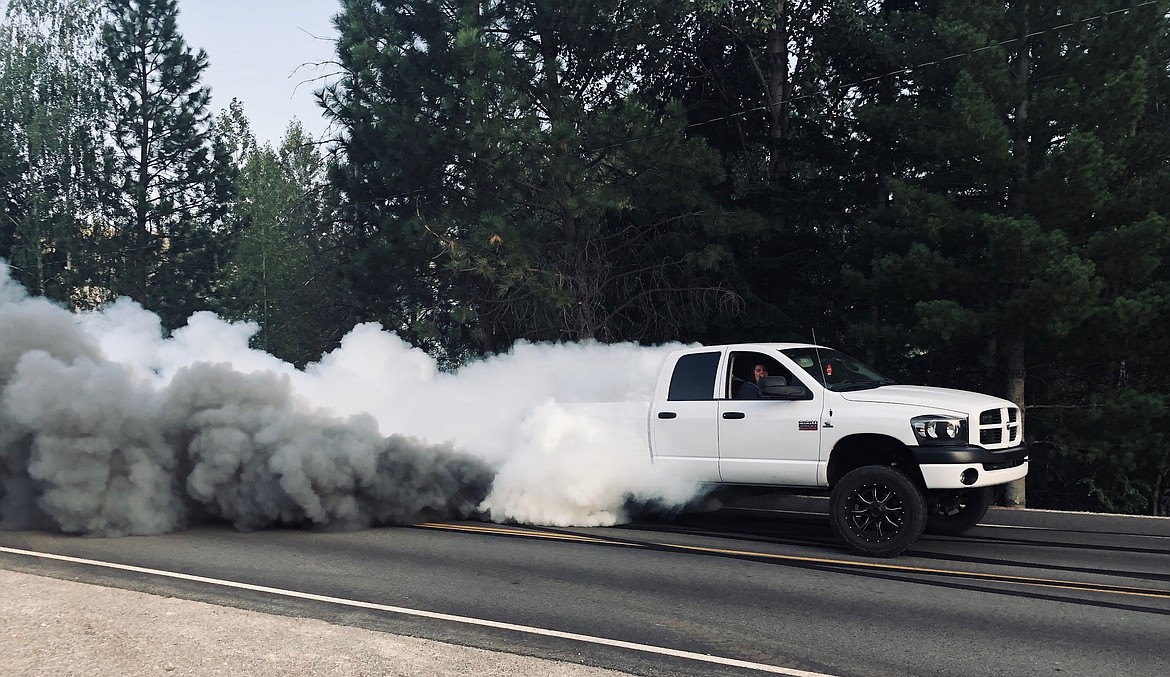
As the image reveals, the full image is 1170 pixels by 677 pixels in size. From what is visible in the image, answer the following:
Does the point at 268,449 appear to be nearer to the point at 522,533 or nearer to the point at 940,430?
the point at 522,533

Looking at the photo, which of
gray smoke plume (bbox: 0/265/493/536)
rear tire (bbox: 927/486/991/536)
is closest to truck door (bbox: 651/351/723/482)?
rear tire (bbox: 927/486/991/536)

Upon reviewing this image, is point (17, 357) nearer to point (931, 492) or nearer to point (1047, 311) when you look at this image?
point (931, 492)

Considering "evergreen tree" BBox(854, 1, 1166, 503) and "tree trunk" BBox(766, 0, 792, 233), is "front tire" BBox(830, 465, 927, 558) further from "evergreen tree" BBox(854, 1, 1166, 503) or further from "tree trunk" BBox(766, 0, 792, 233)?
"tree trunk" BBox(766, 0, 792, 233)

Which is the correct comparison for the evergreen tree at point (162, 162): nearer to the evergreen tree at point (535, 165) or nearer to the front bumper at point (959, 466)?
the evergreen tree at point (535, 165)

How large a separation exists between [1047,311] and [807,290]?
6.80 metres

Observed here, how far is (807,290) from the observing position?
21.8 meters

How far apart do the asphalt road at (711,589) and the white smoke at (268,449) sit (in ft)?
1.40

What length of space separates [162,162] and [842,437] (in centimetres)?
3410

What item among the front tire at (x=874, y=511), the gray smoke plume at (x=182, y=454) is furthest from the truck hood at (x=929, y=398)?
the gray smoke plume at (x=182, y=454)

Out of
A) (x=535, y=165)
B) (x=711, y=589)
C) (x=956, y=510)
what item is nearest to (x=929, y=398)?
(x=956, y=510)

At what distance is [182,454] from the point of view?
11.6 meters

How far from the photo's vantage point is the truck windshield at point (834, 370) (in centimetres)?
966

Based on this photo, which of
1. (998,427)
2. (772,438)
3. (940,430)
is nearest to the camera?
(940,430)

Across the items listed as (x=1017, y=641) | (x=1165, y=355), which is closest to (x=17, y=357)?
(x=1017, y=641)
